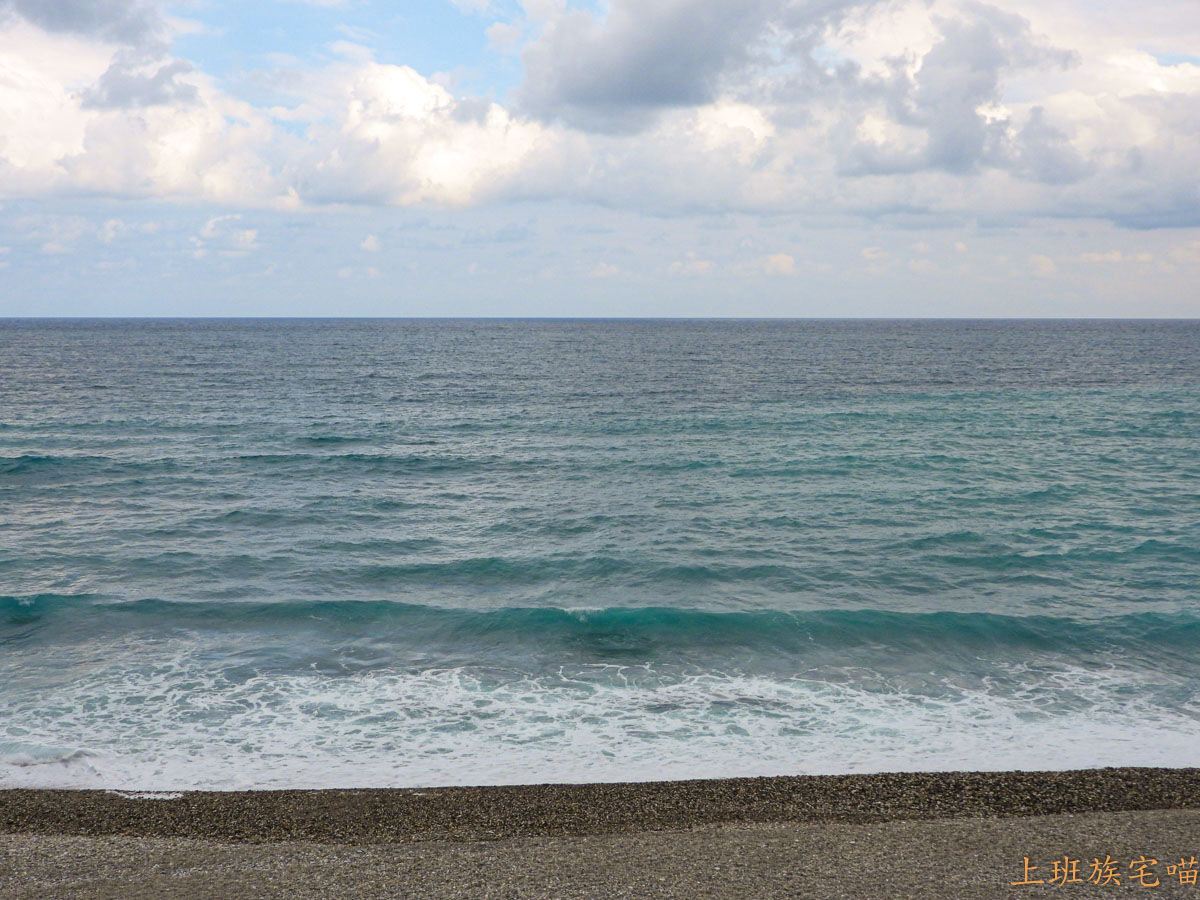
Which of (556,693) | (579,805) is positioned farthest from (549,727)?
(579,805)

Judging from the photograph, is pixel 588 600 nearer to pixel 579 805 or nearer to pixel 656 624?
pixel 656 624

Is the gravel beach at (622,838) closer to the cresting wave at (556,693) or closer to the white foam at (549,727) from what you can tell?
the white foam at (549,727)

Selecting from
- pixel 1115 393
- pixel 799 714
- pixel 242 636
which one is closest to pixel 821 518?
pixel 799 714

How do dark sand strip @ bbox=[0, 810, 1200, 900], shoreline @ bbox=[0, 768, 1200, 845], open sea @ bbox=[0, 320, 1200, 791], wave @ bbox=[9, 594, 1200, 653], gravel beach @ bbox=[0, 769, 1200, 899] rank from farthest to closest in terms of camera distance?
wave @ bbox=[9, 594, 1200, 653], open sea @ bbox=[0, 320, 1200, 791], shoreline @ bbox=[0, 768, 1200, 845], gravel beach @ bbox=[0, 769, 1200, 899], dark sand strip @ bbox=[0, 810, 1200, 900]

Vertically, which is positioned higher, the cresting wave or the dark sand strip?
the dark sand strip

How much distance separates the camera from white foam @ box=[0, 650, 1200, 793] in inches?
451

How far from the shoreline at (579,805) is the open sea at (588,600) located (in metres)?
0.57

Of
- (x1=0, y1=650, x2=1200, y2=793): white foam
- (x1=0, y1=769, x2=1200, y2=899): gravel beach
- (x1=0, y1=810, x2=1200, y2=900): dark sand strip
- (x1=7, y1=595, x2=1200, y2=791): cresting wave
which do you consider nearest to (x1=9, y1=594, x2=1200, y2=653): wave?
(x1=7, y1=595, x2=1200, y2=791): cresting wave

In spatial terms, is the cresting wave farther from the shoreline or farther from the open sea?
the shoreline

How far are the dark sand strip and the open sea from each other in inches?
82.3

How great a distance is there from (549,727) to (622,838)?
3.69 m

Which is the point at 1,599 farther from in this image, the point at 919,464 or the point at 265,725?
the point at 919,464

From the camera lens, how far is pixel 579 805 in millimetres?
10289

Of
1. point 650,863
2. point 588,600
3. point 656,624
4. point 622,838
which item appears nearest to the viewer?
point 650,863
